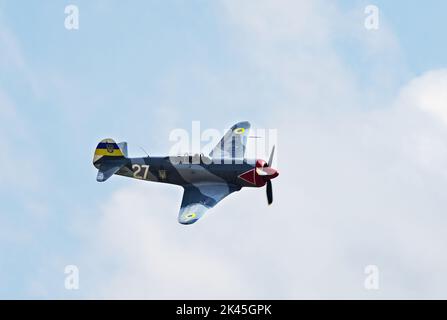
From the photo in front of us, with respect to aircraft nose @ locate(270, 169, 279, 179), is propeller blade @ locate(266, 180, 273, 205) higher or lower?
lower

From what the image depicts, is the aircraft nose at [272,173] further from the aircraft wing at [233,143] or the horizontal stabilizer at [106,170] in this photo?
the horizontal stabilizer at [106,170]

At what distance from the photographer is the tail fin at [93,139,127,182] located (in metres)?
39.2

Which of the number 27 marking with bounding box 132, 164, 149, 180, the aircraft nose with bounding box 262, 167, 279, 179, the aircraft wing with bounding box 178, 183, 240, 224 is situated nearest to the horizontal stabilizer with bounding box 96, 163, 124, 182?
the number 27 marking with bounding box 132, 164, 149, 180

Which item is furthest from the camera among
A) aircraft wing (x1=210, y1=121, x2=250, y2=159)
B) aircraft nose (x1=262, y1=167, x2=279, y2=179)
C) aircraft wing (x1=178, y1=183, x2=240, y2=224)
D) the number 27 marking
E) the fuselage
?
aircraft wing (x1=210, y1=121, x2=250, y2=159)

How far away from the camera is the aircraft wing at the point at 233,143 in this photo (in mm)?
40000

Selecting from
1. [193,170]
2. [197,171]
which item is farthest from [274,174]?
[193,170]

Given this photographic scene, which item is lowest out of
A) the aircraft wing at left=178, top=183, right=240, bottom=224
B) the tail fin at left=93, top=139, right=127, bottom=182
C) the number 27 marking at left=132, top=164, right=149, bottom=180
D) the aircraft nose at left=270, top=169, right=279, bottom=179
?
the aircraft wing at left=178, top=183, right=240, bottom=224

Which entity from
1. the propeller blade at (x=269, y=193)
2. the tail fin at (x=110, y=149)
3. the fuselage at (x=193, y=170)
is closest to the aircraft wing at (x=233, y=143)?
the fuselage at (x=193, y=170)

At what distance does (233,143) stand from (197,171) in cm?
405

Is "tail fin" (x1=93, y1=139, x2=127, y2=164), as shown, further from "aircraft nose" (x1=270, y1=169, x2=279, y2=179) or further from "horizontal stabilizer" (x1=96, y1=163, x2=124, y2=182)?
"aircraft nose" (x1=270, y1=169, x2=279, y2=179)

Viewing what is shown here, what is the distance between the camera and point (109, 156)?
39.5 m

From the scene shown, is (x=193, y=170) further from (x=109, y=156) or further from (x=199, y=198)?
(x=109, y=156)
